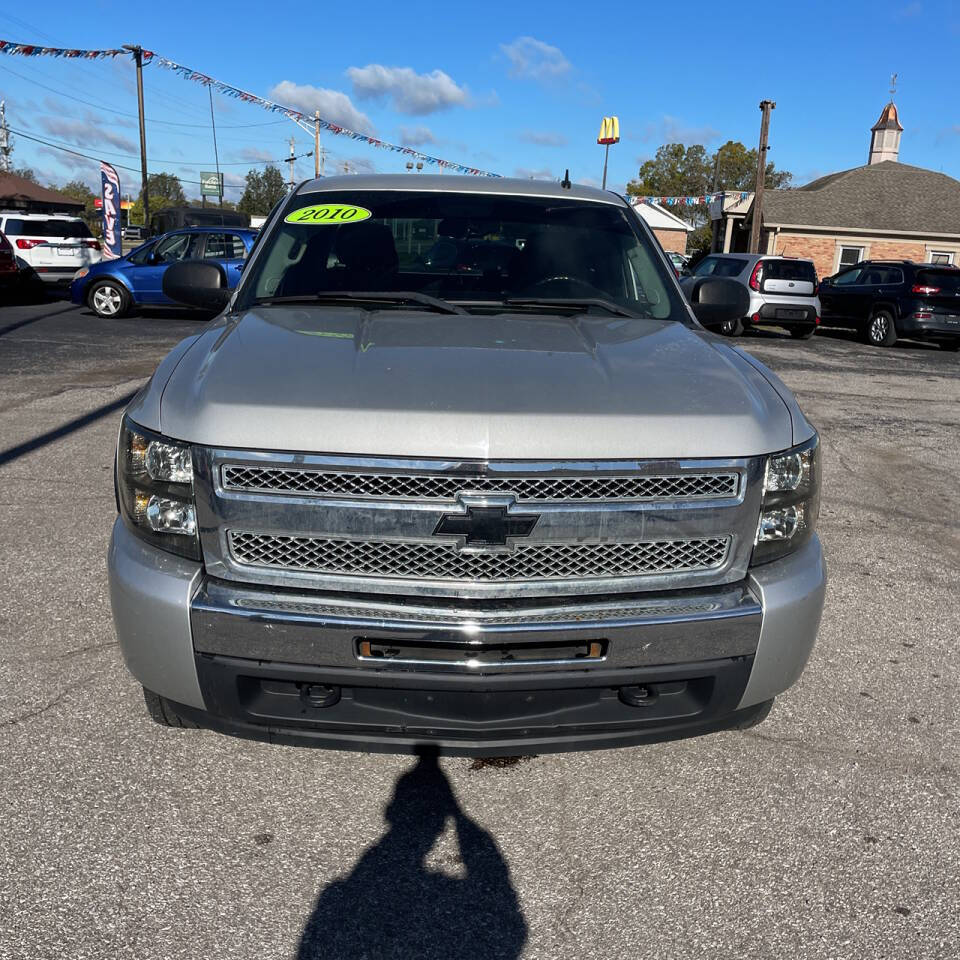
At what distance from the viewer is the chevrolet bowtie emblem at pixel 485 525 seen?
2.36 m

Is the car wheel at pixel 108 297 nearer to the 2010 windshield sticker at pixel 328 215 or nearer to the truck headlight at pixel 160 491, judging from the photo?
the 2010 windshield sticker at pixel 328 215

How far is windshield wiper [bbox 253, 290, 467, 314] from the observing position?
3.50 m

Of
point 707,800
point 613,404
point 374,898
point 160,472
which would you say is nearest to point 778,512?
point 613,404

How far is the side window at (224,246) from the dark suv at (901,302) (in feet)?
39.5

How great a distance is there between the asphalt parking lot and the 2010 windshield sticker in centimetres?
189

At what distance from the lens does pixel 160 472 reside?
2.49m

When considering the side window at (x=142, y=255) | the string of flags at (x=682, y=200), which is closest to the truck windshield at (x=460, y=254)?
the side window at (x=142, y=255)

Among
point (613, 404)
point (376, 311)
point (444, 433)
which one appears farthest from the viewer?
point (376, 311)

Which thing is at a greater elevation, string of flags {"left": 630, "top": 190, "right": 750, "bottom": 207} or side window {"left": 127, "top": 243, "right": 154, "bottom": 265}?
string of flags {"left": 630, "top": 190, "right": 750, "bottom": 207}

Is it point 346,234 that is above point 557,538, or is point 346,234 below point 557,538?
above

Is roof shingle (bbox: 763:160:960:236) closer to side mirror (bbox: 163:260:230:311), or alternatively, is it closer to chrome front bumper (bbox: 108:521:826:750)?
side mirror (bbox: 163:260:230:311)

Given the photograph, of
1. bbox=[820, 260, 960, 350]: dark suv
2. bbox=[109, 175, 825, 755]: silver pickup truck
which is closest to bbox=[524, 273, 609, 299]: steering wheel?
bbox=[109, 175, 825, 755]: silver pickup truck

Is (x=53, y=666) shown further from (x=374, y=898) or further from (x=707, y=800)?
(x=707, y=800)

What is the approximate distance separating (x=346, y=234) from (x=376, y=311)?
2.23ft
